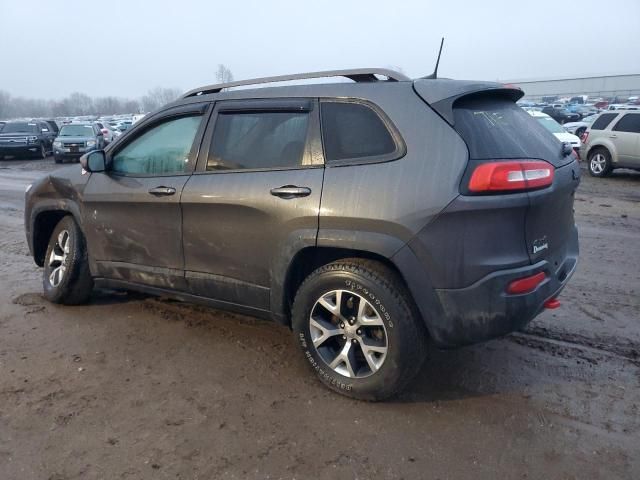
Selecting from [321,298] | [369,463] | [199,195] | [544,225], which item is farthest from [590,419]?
[199,195]

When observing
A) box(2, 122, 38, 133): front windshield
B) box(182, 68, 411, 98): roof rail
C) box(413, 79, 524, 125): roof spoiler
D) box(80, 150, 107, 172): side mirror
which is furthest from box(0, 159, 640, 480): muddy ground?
box(2, 122, 38, 133): front windshield

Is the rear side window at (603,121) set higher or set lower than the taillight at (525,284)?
higher

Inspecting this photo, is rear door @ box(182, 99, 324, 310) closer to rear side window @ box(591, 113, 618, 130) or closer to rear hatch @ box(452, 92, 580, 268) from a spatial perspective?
rear hatch @ box(452, 92, 580, 268)

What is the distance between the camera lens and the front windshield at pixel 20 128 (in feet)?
80.1

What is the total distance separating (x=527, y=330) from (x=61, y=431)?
3.29 metres

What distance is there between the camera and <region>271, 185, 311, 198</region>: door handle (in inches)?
134

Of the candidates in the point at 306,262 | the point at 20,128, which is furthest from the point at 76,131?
the point at 306,262

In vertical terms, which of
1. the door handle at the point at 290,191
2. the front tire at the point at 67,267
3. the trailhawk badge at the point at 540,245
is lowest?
the front tire at the point at 67,267

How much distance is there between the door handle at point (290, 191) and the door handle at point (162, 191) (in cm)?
92

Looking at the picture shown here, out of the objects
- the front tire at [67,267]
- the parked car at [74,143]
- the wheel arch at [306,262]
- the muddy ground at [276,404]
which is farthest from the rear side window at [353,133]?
the parked car at [74,143]

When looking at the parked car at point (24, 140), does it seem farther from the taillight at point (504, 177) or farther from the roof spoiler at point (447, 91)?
the taillight at point (504, 177)

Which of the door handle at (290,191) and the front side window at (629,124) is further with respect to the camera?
the front side window at (629,124)

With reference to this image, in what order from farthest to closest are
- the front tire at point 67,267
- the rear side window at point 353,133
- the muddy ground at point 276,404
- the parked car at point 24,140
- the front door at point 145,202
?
the parked car at point 24,140 → the front tire at point 67,267 → the front door at point 145,202 → the rear side window at point 353,133 → the muddy ground at point 276,404

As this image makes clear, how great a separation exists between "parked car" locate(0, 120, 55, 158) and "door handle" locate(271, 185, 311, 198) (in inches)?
930
